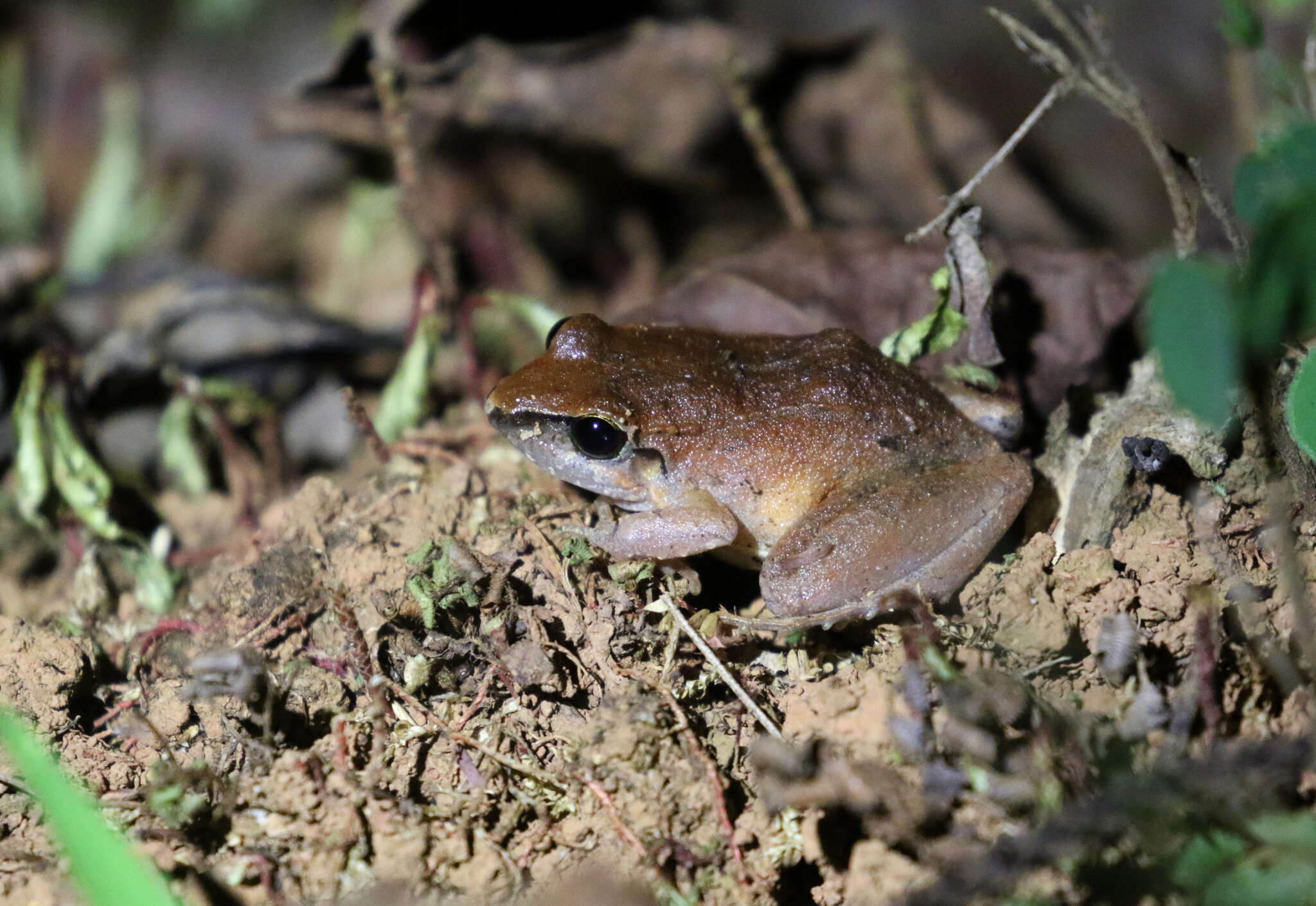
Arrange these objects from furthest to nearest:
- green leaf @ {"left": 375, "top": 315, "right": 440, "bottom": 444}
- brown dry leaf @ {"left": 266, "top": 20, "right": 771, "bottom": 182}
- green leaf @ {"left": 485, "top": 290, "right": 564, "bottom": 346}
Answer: brown dry leaf @ {"left": 266, "top": 20, "right": 771, "bottom": 182} → green leaf @ {"left": 485, "top": 290, "right": 564, "bottom": 346} → green leaf @ {"left": 375, "top": 315, "right": 440, "bottom": 444}

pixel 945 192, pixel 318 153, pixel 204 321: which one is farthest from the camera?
pixel 318 153

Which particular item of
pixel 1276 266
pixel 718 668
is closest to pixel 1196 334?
pixel 1276 266

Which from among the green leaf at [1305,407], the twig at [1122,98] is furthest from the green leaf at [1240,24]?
the green leaf at [1305,407]

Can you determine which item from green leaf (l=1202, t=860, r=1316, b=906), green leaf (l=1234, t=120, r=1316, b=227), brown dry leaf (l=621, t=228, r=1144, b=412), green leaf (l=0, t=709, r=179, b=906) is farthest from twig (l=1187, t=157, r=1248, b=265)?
green leaf (l=0, t=709, r=179, b=906)

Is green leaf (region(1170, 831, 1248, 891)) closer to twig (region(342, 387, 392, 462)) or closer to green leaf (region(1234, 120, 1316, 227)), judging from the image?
green leaf (region(1234, 120, 1316, 227))

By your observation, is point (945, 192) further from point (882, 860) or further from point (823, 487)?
point (882, 860)

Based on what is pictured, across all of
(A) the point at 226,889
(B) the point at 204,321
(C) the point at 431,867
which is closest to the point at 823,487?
(C) the point at 431,867

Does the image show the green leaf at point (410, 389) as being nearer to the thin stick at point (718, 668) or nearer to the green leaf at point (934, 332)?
the thin stick at point (718, 668)
